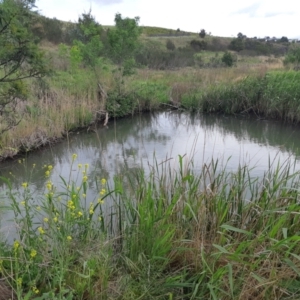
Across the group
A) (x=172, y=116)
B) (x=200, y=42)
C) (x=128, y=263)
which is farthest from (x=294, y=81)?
(x=200, y=42)

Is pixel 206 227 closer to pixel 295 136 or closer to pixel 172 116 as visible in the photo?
pixel 295 136

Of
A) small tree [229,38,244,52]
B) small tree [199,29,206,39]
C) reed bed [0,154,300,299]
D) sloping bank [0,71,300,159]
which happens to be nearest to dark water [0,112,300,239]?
sloping bank [0,71,300,159]

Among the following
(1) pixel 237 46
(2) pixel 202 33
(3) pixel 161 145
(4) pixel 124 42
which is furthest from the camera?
(2) pixel 202 33

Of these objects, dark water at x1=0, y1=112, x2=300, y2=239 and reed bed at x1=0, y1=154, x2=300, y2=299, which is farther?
dark water at x1=0, y1=112, x2=300, y2=239

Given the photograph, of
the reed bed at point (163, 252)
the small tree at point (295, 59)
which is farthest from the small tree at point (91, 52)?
the small tree at point (295, 59)

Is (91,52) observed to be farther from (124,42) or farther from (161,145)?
(161,145)

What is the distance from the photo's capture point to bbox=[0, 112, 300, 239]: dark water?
16.6 ft

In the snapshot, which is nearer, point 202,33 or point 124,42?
point 124,42

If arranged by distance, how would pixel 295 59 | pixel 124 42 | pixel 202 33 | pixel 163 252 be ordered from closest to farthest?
pixel 163 252, pixel 124 42, pixel 295 59, pixel 202 33

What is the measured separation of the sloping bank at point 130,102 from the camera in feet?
21.2

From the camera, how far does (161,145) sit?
267 inches

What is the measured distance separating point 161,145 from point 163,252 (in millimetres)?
4806

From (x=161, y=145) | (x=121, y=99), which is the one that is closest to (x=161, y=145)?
(x=161, y=145)

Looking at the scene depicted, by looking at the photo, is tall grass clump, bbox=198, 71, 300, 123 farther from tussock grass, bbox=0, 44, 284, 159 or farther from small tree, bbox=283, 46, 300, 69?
small tree, bbox=283, 46, 300, 69
